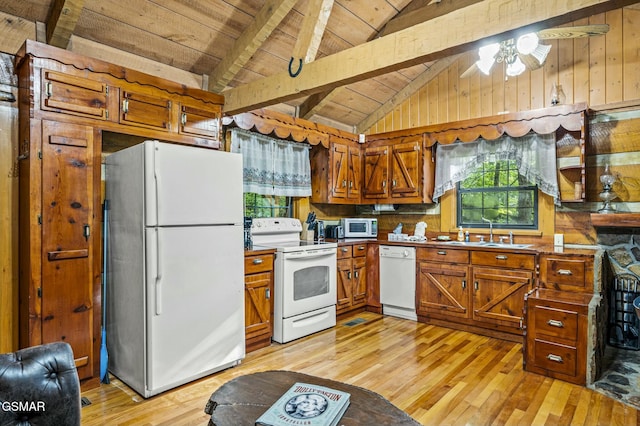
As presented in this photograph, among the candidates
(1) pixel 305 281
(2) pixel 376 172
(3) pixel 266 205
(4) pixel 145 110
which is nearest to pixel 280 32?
(4) pixel 145 110

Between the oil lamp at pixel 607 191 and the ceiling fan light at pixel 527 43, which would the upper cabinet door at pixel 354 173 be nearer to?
the ceiling fan light at pixel 527 43

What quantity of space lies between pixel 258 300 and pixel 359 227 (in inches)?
73.7

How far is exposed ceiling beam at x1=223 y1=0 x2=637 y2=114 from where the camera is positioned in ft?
5.44

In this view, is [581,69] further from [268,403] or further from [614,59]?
[268,403]

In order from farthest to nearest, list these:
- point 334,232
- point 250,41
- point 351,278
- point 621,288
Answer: point 334,232 < point 351,278 < point 621,288 < point 250,41

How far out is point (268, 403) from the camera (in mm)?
1478

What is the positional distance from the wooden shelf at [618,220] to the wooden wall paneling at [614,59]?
3.89 ft

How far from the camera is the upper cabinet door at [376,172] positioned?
4.97m

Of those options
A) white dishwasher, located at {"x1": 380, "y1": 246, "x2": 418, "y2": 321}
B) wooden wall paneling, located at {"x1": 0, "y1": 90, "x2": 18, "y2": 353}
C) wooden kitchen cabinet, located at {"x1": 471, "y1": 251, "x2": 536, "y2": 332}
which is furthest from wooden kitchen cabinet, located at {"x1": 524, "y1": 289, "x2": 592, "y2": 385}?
wooden wall paneling, located at {"x1": 0, "y1": 90, "x2": 18, "y2": 353}

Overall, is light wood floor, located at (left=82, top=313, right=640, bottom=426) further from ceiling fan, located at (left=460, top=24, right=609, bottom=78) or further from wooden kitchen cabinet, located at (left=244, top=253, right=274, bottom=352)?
ceiling fan, located at (left=460, top=24, right=609, bottom=78)

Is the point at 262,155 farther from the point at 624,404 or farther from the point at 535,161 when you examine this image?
the point at 624,404

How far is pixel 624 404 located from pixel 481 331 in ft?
4.88

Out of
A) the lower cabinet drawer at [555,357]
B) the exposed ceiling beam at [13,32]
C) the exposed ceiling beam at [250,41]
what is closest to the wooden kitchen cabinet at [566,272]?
the lower cabinet drawer at [555,357]

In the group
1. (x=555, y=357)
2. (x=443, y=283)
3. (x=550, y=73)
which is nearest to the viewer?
(x=555, y=357)
